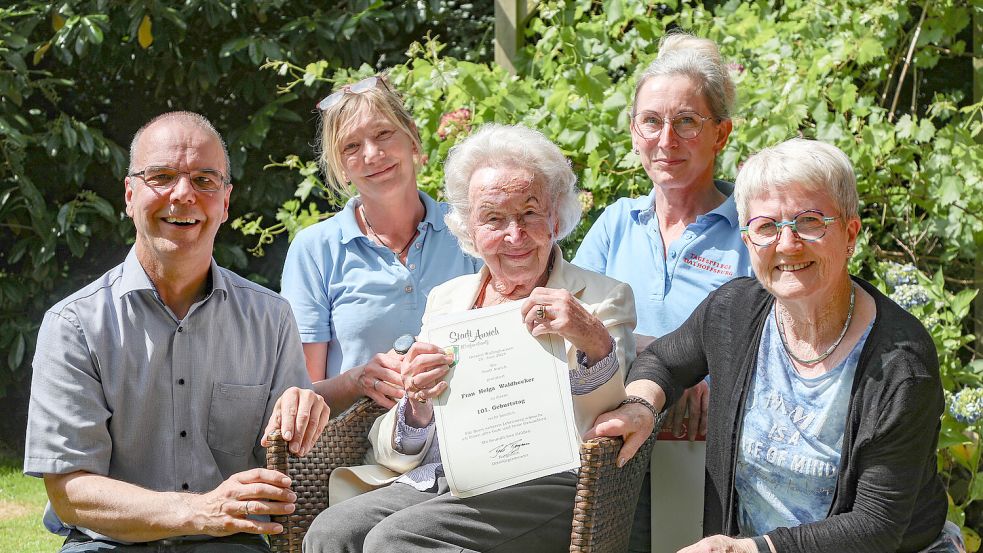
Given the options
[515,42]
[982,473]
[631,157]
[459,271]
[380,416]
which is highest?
[515,42]

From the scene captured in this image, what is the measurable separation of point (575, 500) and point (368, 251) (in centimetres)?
122

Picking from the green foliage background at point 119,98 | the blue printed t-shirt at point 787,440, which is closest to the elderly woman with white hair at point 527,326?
the blue printed t-shirt at point 787,440

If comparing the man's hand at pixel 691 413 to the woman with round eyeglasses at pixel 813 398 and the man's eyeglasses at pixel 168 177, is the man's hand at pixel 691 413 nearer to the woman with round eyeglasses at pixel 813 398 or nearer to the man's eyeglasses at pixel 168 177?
the woman with round eyeglasses at pixel 813 398

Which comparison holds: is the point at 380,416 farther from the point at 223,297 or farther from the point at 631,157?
the point at 631,157

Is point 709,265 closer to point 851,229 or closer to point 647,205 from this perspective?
point 647,205

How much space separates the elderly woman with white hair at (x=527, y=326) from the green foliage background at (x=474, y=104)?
4.08 feet

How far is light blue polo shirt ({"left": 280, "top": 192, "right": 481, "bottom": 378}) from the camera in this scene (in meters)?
3.23

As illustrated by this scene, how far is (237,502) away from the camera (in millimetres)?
2393

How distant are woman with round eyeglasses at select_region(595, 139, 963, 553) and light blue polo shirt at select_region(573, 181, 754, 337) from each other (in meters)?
0.44

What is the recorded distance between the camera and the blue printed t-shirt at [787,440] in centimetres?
234

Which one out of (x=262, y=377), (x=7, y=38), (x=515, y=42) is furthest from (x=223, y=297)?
(x=7, y=38)

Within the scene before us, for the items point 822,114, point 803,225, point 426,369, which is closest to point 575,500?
point 426,369

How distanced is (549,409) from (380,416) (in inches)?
27.2

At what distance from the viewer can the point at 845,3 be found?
168 inches
